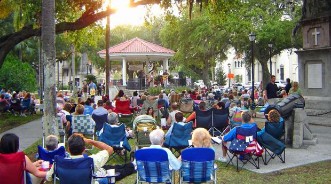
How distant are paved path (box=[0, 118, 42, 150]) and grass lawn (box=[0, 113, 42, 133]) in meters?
0.42

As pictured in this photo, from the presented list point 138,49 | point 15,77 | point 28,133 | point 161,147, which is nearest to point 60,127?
point 28,133

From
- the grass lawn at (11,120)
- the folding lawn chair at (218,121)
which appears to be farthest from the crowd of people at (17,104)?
the folding lawn chair at (218,121)

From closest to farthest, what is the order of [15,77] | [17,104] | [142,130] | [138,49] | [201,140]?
Result: [201,140] < [142,130] < [17,104] < [15,77] < [138,49]

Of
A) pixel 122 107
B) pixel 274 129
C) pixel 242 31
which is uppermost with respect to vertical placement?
pixel 242 31

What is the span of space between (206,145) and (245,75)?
235ft

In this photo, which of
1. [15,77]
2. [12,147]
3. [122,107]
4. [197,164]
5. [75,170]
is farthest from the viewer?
[15,77]

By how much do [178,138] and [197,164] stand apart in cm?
341

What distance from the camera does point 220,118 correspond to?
40.9 feet

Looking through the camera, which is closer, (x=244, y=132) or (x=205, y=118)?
(x=244, y=132)

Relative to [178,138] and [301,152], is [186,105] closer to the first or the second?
[301,152]

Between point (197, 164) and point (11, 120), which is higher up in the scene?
point (197, 164)

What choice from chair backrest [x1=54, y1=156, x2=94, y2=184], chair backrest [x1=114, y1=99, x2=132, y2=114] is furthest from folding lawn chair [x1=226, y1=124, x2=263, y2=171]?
chair backrest [x1=114, y1=99, x2=132, y2=114]

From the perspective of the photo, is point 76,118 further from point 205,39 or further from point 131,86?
point 205,39

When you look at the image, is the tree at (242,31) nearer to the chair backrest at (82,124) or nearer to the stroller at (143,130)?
the chair backrest at (82,124)
